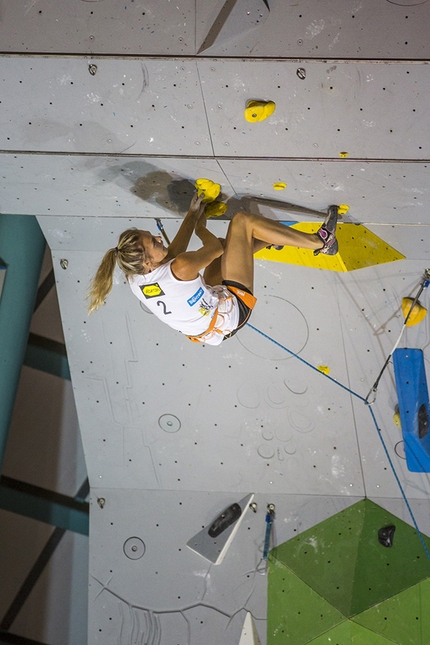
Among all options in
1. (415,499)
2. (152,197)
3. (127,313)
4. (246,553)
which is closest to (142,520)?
(246,553)

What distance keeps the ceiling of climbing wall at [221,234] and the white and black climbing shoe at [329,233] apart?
0.05m

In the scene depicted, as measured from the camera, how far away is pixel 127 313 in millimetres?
3037

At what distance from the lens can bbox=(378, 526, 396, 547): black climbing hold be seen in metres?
3.08

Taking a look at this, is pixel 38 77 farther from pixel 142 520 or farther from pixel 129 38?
pixel 142 520

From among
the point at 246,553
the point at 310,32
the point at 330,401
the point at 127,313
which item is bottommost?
the point at 246,553

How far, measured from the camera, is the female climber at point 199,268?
2197mm

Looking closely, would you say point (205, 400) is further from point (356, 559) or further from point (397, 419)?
point (356, 559)

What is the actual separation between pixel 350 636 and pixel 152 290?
84.8 inches

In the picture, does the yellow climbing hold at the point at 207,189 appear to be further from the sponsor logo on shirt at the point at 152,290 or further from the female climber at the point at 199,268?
the sponsor logo on shirt at the point at 152,290

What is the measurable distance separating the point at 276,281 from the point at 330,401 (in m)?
0.69

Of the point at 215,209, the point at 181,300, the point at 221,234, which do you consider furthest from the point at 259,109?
the point at 221,234

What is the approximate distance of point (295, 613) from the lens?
312cm

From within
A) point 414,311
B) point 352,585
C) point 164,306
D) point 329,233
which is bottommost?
point 352,585

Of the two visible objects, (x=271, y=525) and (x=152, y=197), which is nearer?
(x=152, y=197)
